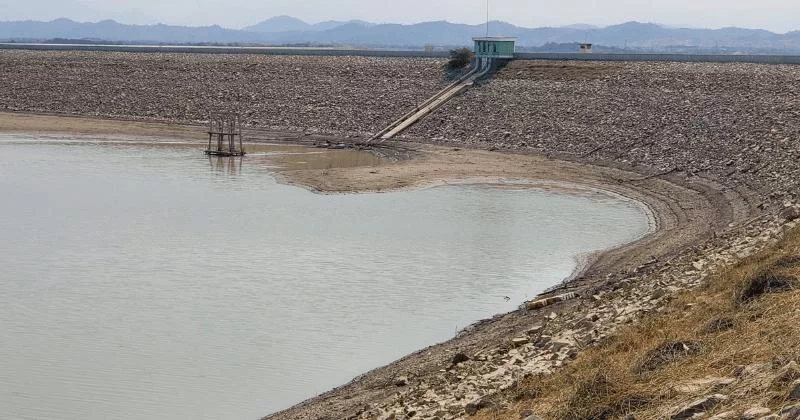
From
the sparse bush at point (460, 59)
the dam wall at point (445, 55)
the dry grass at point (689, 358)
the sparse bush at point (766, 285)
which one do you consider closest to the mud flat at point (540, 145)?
the dry grass at point (689, 358)

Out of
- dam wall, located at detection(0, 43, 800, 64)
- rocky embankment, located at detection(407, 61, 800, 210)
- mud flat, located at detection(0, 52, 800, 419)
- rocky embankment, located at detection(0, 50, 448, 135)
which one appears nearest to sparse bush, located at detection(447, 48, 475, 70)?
rocky embankment, located at detection(0, 50, 448, 135)

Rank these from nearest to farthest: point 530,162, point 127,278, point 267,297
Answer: point 267,297 < point 127,278 < point 530,162

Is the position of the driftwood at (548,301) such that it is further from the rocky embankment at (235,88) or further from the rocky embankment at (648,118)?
the rocky embankment at (235,88)

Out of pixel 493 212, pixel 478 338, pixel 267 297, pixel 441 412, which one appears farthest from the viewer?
pixel 493 212

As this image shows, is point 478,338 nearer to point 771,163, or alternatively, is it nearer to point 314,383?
point 314,383

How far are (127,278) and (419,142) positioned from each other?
88.9ft

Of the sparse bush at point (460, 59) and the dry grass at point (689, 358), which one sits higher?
the sparse bush at point (460, 59)

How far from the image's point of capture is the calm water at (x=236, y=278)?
16.5 metres

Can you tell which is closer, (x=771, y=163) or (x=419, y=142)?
(x=771, y=163)

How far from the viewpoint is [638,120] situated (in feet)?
150

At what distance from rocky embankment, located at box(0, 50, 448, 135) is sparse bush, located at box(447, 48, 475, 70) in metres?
0.95

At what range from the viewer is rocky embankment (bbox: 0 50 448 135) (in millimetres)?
55875

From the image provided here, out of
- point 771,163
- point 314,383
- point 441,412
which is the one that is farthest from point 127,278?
point 771,163

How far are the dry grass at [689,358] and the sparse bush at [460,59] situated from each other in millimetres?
45462
